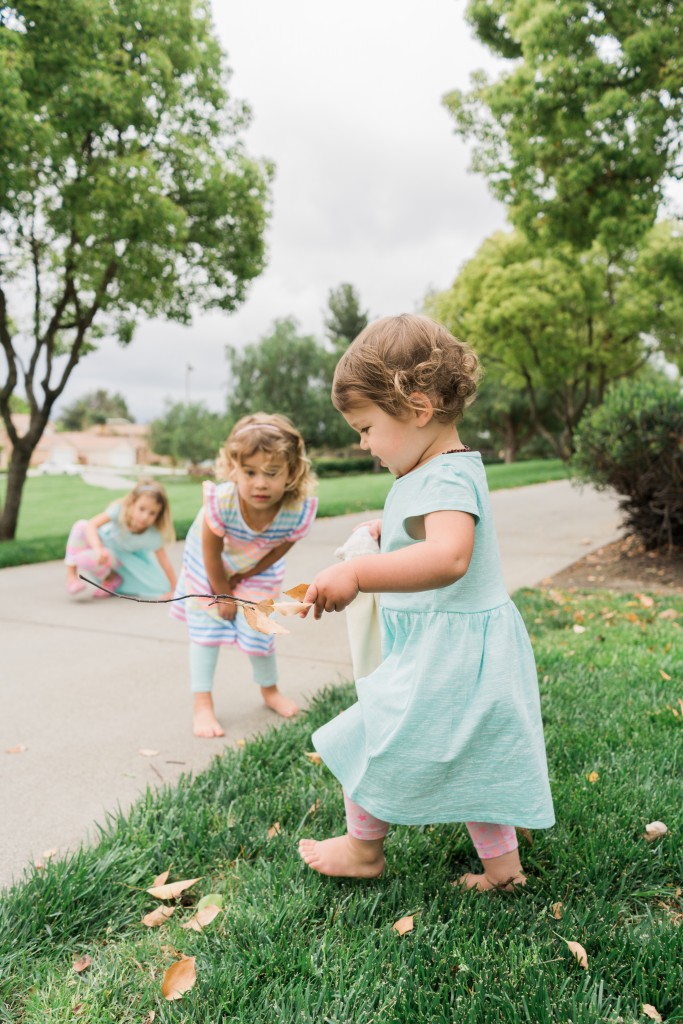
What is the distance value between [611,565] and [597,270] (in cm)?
1946

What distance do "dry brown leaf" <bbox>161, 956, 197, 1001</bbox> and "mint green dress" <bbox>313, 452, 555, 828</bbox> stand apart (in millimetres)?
528

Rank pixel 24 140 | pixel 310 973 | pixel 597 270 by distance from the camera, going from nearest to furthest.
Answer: pixel 310 973 < pixel 24 140 < pixel 597 270

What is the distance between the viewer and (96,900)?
1.97 meters

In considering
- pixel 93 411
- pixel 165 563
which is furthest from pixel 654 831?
pixel 93 411

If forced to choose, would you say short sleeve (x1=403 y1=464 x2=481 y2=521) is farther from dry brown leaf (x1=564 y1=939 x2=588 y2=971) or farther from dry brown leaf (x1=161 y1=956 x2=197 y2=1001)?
dry brown leaf (x1=161 y1=956 x2=197 y2=1001)

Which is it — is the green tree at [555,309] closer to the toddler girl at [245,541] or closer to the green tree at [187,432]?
the green tree at [187,432]

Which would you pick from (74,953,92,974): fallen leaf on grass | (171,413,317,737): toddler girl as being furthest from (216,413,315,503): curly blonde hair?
(74,953,92,974): fallen leaf on grass

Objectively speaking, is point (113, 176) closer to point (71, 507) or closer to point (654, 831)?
point (654, 831)

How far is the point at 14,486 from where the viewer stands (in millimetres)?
8922

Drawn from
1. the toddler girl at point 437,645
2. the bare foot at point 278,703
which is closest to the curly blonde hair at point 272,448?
the bare foot at point 278,703

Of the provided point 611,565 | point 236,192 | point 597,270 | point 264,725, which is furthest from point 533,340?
point 264,725

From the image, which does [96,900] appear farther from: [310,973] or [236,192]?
[236,192]

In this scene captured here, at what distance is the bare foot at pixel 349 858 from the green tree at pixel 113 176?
636cm

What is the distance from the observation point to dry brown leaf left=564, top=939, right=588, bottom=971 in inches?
67.2
